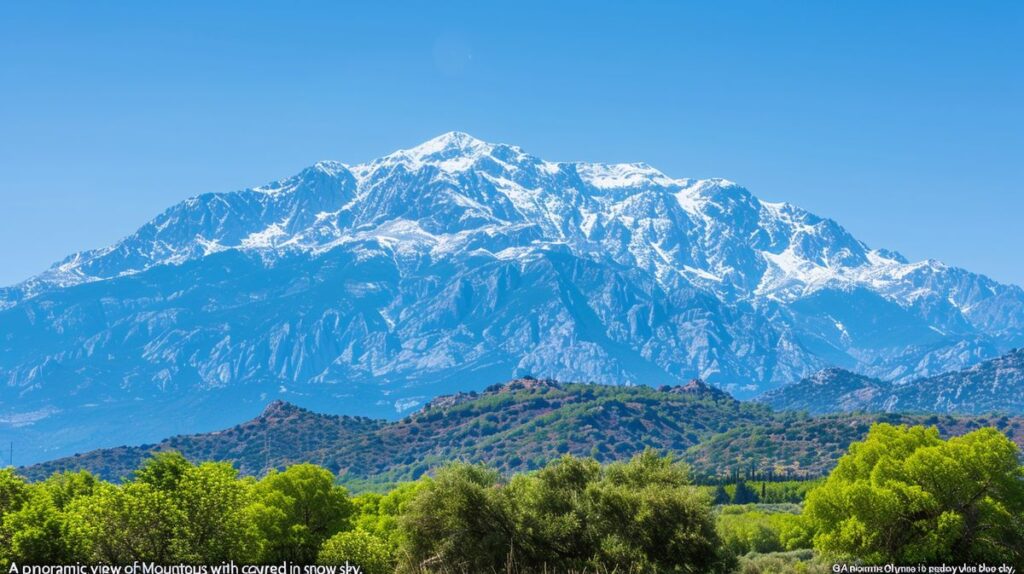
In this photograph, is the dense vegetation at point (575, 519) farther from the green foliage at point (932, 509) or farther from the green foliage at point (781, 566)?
the green foliage at point (781, 566)

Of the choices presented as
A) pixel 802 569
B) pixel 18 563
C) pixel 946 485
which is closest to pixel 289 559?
pixel 18 563

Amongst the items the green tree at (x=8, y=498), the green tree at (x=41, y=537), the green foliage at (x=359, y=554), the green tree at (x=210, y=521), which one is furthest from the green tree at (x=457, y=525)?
the green tree at (x=8, y=498)

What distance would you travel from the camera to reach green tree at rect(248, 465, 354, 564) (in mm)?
92688

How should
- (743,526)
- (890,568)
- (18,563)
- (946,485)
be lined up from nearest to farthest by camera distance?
(18,563)
(890,568)
(946,485)
(743,526)

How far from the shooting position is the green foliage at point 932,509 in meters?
76.5

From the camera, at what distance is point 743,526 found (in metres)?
134

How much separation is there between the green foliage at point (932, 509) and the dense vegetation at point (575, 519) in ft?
0.38

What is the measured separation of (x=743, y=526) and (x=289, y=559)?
68.9 meters

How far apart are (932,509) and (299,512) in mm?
63035

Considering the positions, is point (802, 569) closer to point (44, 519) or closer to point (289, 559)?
point (289, 559)

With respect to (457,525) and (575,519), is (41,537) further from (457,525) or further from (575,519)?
(575,519)

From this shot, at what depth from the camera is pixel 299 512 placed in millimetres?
102438

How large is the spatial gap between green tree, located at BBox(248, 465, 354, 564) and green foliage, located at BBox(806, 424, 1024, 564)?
49980 mm

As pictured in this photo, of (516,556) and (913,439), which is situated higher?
(913,439)
